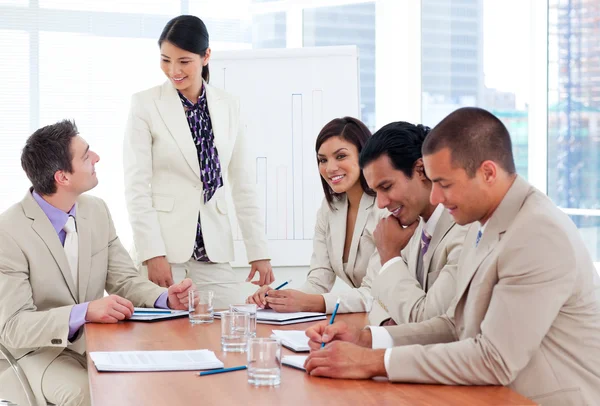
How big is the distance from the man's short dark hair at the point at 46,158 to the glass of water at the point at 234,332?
43.5 inches

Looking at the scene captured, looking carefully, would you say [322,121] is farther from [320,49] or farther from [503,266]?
[503,266]

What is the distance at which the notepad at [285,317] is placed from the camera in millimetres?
2492

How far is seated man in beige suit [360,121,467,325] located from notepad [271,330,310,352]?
27 centimetres

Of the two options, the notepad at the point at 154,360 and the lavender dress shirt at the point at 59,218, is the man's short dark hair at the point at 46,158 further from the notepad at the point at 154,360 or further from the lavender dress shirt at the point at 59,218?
the notepad at the point at 154,360

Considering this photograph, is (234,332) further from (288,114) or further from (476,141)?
(288,114)

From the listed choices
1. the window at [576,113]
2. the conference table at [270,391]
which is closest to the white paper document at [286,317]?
the conference table at [270,391]

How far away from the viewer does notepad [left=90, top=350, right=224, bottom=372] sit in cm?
183

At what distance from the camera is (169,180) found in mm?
3361

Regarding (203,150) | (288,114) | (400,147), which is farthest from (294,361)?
(288,114)

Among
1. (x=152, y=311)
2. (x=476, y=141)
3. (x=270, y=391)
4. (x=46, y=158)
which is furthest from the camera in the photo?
(x=46, y=158)

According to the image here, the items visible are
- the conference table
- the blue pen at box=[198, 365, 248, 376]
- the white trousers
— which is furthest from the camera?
the white trousers

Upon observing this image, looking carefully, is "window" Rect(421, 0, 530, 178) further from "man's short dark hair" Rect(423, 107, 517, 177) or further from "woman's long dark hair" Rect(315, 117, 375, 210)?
"man's short dark hair" Rect(423, 107, 517, 177)

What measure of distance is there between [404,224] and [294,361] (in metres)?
0.77

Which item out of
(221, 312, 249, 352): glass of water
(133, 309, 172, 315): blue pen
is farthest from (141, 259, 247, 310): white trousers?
(221, 312, 249, 352): glass of water
